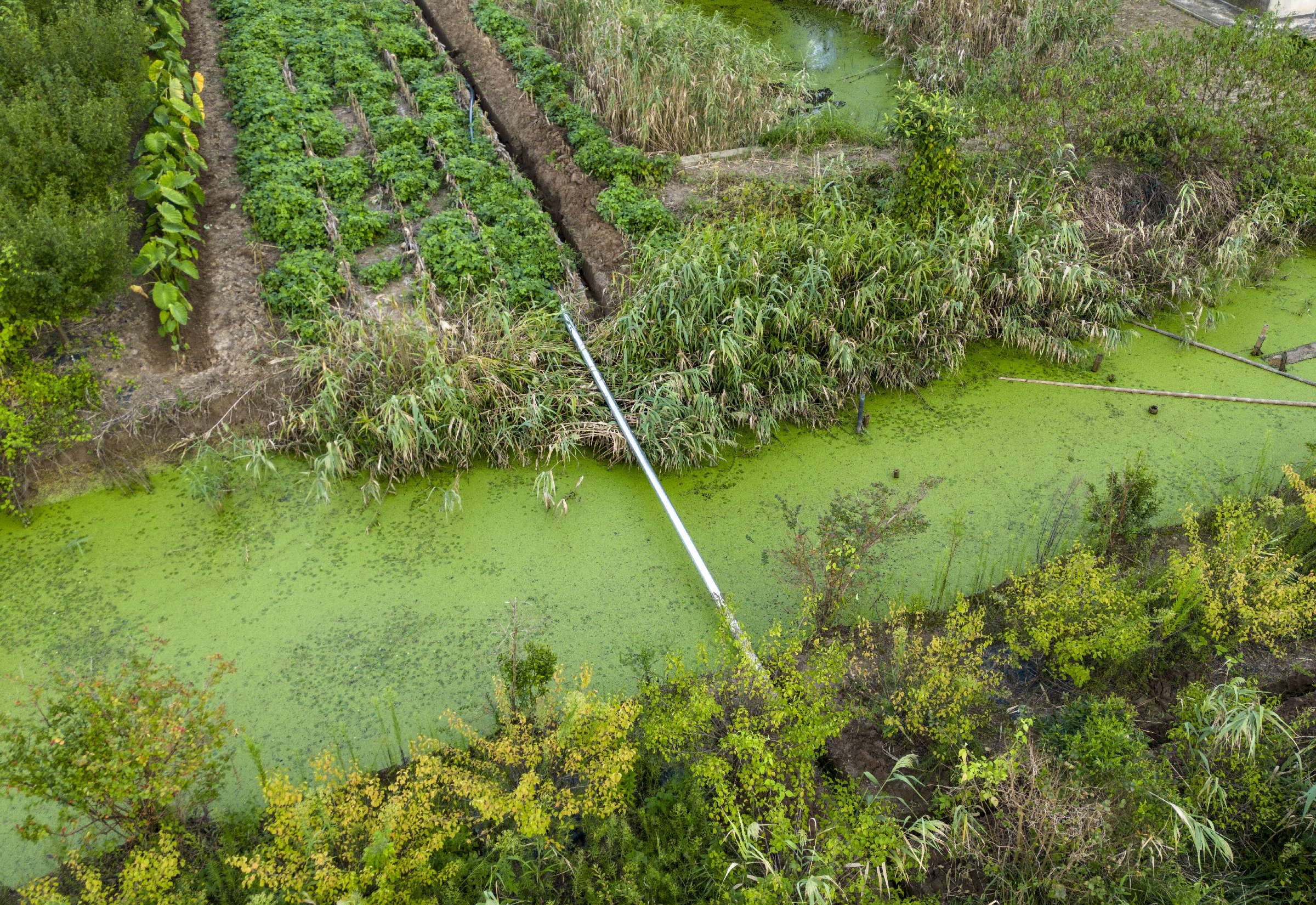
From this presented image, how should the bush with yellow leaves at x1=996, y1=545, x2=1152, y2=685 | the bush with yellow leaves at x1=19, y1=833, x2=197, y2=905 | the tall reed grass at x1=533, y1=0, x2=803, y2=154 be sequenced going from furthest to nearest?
the tall reed grass at x1=533, y1=0, x2=803, y2=154, the bush with yellow leaves at x1=996, y1=545, x2=1152, y2=685, the bush with yellow leaves at x1=19, y1=833, x2=197, y2=905

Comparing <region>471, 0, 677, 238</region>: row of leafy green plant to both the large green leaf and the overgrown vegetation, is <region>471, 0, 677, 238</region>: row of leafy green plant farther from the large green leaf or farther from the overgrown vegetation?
the large green leaf

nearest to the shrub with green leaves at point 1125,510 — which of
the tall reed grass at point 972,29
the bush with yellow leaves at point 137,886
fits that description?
the bush with yellow leaves at point 137,886

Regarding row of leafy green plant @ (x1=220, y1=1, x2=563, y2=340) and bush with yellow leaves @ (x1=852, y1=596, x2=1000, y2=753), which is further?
row of leafy green plant @ (x1=220, y1=1, x2=563, y2=340)

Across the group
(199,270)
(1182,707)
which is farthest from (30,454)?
(1182,707)

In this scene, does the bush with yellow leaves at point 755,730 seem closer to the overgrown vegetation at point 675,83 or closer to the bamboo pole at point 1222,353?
the bamboo pole at point 1222,353

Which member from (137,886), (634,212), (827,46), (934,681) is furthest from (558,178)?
(137,886)

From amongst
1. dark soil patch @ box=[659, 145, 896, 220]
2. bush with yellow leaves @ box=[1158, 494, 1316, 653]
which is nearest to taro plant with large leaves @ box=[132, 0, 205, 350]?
Result: dark soil patch @ box=[659, 145, 896, 220]
